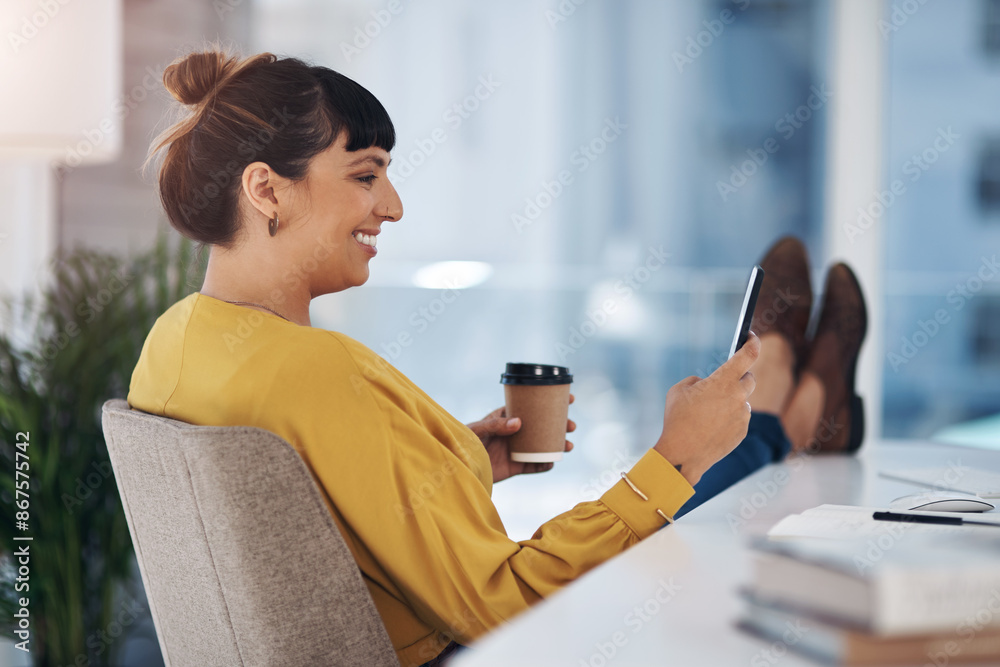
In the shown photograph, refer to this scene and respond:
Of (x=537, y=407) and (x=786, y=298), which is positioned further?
(x=786, y=298)

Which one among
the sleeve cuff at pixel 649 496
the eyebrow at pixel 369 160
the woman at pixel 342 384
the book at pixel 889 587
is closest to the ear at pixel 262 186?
the woman at pixel 342 384

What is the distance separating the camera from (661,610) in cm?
68

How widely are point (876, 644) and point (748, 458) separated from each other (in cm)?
110

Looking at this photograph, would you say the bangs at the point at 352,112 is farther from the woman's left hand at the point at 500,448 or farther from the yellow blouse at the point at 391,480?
the woman's left hand at the point at 500,448

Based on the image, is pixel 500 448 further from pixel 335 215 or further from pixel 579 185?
pixel 579 185

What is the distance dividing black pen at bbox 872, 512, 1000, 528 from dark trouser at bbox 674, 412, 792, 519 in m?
0.46

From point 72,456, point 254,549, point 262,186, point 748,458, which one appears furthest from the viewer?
point 72,456

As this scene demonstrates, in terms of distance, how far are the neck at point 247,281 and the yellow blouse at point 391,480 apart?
86 millimetres

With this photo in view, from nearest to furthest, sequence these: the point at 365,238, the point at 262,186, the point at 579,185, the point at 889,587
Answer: the point at 889,587 → the point at 262,186 → the point at 365,238 → the point at 579,185

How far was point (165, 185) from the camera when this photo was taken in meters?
1.17

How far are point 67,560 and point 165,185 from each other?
114 centimetres

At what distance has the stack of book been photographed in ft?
1.74

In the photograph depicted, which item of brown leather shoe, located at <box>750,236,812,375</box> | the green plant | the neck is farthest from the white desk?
the green plant

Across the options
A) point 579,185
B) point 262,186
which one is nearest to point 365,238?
point 262,186
